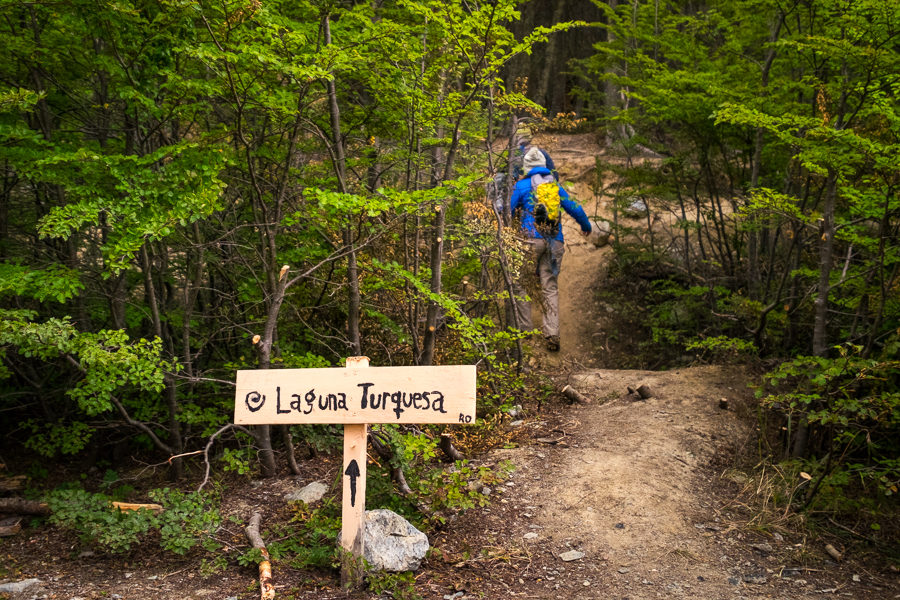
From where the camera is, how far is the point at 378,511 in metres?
3.68

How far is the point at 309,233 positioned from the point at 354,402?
2.40 m

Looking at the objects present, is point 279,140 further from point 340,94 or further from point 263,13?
point 263,13

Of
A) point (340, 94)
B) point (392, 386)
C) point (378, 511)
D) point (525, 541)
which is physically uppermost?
point (340, 94)

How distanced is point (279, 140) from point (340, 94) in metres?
0.62

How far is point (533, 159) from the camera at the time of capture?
312 inches

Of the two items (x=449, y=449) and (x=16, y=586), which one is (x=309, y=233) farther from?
(x=16, y=586)

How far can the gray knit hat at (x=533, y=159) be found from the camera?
7.91 metres

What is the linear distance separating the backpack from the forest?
837 mm

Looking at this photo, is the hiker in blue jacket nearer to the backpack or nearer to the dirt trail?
the backpack

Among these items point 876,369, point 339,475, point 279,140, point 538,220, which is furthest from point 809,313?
point 279,140

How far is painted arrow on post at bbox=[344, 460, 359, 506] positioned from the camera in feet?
10.7

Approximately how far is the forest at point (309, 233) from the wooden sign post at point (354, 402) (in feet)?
1.82

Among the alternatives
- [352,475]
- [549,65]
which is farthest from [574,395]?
[549,65]

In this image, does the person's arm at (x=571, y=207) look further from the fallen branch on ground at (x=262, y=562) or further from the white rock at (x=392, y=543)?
the fallen branch on ground at (x=262, y=562)
